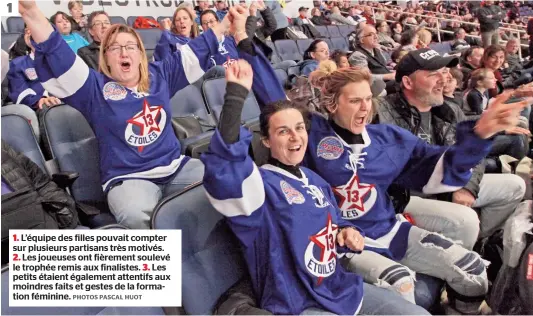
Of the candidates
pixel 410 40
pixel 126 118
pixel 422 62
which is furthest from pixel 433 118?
pixel 410 40

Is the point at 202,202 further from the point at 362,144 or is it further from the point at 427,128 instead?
the point at 427,128

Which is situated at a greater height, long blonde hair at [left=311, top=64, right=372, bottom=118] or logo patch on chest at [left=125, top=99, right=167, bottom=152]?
long blonde hair at [left=311, top=64, right=372, bottom=118]

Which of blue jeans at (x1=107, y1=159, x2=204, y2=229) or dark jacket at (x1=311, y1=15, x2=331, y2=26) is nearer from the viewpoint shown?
blue jeans at (x1=107, y1=159, x2=204, y2=229)

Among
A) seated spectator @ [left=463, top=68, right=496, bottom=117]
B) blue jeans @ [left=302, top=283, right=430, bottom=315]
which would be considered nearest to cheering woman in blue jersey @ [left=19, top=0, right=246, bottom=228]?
blue jeans @ [left=302, top=283, right=430, bottom=315]

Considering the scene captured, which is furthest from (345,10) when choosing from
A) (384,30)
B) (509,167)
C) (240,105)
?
(240,105)

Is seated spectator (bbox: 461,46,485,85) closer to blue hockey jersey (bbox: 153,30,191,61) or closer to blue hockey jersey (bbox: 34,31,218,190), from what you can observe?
→ blue hockey jersey (bbox: 153,30,191,61)

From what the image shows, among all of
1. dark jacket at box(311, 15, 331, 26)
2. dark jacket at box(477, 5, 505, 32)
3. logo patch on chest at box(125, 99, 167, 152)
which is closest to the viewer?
logo patch on chest at box(125, 99, 167, 152)

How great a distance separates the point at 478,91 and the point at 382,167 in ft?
4.85

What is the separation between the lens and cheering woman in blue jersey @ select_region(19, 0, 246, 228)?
1.45 meters

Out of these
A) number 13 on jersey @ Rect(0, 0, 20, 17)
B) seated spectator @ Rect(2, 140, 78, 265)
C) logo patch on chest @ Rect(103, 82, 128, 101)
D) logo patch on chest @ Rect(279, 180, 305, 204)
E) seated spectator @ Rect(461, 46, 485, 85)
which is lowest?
seated spectator @ Rect(2, 140, 78, 265)

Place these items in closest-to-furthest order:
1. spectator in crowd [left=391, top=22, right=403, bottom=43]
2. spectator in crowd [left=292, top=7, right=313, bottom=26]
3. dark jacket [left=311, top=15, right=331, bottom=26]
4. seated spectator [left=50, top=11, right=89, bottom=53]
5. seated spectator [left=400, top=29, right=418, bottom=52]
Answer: seated spectator [left=50, top=11, right=89, bottom=53] → seated spectator [left=400, top=29, right=418, bottom=52] → spectator in crowd [left=292, top=7, right=313, bottom=26] → spectator in crowd [left=391, top=22, right=403, bottom=43] → dark jacket [left=311, top=15, right=331, bottom=26]

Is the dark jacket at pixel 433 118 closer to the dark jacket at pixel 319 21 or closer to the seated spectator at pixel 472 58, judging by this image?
the seated spectator at pixel 472 58

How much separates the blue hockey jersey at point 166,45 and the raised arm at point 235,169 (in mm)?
951

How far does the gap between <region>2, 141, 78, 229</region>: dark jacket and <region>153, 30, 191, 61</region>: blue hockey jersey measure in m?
0.75
